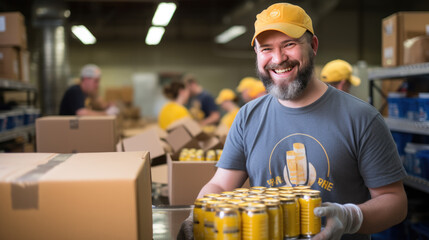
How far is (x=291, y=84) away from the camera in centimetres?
176

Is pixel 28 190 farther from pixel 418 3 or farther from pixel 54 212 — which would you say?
pixel 418 3

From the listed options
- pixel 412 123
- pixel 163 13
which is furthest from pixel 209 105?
pixel 412 123

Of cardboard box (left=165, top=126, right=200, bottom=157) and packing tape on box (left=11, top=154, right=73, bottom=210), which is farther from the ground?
packing tape on box (left=11, top=154, right=73, bottom=210)

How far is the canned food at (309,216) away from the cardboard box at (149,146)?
190 cm

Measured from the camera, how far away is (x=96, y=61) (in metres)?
14.9

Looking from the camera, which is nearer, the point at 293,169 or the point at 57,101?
the point at 293,169

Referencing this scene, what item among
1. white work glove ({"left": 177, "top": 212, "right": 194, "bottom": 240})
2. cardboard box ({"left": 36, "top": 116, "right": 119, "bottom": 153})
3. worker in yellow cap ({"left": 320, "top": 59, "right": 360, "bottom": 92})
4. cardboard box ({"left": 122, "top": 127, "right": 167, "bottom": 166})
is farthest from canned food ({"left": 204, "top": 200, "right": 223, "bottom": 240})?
worker in yellow cap ({"left": 320, "top": 59, "right": 360, "bottom": 92})

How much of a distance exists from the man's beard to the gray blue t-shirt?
8 cm

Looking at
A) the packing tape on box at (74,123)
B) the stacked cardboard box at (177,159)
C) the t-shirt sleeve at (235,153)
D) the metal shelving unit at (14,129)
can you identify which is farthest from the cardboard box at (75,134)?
the metal shelving unit at (14,129)

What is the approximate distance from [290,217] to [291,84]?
646 millimetres

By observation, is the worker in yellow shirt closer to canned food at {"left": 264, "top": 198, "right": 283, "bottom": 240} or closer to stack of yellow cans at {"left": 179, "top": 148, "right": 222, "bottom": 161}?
stack of yellow cans at {"left": 179, "top": 148, "right": 222, "bottom": 161}

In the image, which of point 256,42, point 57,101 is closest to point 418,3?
point 57,101

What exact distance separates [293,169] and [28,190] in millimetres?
1043

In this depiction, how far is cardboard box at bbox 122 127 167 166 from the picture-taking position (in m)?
3.14
